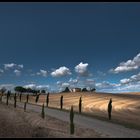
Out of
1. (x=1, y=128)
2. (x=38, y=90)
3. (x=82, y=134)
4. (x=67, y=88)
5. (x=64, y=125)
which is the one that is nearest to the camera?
(x=1, y=128)

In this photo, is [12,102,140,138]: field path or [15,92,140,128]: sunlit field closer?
[12,102,140,138]: field path

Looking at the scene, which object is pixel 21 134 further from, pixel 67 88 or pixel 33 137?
pixel 67 88

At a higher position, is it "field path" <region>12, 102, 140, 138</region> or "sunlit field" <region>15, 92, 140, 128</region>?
"sunlit field" <region>15, 92, 140, 128</region>

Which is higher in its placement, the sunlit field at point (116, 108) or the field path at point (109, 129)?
the sunlit field at point (116, 108)

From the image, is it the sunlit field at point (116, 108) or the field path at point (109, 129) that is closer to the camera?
the field path at point (109, 129)

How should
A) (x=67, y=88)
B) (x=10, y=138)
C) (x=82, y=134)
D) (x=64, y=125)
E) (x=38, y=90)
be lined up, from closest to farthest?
(x=10, y=138)
(x=82, y=134)
(x=64, y=125)
(x=38, y=90)
(x=67, y=88)

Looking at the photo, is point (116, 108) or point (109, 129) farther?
point (116, 108)

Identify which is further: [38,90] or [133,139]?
[38,90]

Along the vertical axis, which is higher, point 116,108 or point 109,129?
point 116,108

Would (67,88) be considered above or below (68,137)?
above

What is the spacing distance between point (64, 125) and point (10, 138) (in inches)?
621

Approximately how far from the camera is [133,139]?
94.8 feet

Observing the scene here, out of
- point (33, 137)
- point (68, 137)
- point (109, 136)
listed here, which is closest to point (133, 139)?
point (109, 136)

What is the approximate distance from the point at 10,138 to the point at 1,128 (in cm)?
376
